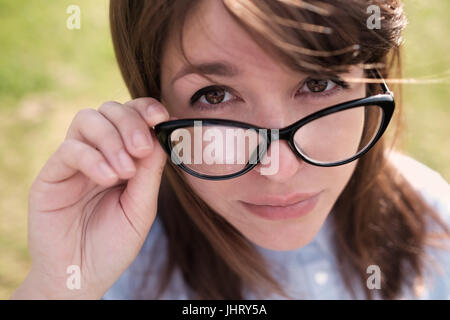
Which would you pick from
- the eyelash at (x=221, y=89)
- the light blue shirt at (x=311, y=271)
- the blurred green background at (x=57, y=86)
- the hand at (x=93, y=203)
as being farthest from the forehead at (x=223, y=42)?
the blurred green background at (x=57, y=86)

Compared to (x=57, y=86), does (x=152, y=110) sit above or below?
below

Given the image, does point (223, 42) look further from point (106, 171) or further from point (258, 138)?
point (106, 171)

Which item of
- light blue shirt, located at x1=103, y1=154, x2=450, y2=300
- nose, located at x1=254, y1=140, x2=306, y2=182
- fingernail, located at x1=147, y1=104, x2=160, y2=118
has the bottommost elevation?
light blue shirt, located at x1=103, y1=154, x2=450, y2=300

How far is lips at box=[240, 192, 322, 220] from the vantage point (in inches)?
55.1

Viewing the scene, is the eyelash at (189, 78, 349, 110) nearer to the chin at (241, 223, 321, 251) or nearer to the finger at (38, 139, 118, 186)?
the finger at (38, 139, 118, 186)

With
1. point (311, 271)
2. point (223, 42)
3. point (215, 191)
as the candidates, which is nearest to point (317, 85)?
point (223, 42)

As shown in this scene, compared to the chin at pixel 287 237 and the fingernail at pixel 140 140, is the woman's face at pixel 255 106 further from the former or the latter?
the fingernail at pixel 140 140

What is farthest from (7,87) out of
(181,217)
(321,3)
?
(321,3)

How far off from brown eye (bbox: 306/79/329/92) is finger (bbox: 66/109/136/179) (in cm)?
51

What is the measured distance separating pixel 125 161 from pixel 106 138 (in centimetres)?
8

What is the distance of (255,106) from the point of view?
1.24m

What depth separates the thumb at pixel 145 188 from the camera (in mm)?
1354

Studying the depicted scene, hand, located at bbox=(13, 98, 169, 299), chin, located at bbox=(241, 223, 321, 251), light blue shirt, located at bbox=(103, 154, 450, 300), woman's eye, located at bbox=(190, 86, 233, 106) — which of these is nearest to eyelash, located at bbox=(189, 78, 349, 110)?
woman's eye, located at bbox=(190, 86, 233, 106)
